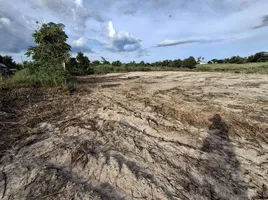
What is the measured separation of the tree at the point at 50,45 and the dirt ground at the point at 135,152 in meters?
2.69

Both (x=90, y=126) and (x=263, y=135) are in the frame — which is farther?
(x=90, y=126)

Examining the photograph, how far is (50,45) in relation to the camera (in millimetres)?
5738

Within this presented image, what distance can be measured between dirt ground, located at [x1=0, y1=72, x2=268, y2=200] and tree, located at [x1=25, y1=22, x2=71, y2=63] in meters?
2.69

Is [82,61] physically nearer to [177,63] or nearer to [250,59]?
[177,63]

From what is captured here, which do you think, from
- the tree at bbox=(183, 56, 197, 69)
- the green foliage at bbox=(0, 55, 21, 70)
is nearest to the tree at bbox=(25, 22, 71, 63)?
the green foliage at bbox=(0, 55, 21, 70)

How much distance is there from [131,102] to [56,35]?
4.18 metres

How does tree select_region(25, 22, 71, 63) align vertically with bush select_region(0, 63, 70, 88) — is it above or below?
above

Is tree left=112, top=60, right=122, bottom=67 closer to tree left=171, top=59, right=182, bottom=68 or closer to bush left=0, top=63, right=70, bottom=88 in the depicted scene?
tree left=171, top=59, right=182, bottom=68

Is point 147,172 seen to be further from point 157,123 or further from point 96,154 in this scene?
point 157,123

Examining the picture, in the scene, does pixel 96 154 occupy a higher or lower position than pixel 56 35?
lower

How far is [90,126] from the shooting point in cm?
273

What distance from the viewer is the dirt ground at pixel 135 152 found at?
60.3 inches

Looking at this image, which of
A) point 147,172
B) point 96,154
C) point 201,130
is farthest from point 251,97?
point 96,154

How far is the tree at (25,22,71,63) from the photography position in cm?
569
